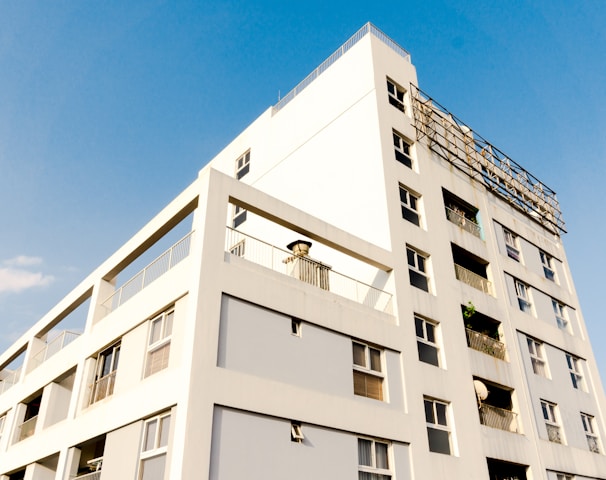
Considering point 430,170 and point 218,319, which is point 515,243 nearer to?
point 430,170

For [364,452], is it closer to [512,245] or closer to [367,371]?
[367,371]

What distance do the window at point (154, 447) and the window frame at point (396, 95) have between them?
52.9 feet

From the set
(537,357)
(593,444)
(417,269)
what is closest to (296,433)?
(417,269)

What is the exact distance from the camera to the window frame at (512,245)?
25391 millimetres

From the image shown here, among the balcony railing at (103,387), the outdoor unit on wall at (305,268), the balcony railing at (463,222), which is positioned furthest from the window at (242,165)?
the balcony railing at (103,387)

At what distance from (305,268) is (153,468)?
6.72m

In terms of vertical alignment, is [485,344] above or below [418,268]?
below

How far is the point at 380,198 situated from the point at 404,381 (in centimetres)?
663

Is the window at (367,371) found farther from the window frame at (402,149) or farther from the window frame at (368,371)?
the window frame at (402,149)

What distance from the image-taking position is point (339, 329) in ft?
51.3

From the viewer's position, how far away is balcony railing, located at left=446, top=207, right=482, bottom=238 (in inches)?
912

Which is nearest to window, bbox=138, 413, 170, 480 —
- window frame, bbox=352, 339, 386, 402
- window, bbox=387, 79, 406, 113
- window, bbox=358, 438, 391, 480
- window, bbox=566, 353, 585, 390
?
window, bbox=358, 438, 391, 480

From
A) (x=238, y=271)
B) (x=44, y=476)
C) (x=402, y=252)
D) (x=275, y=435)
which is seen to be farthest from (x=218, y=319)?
(x=44, y=476)

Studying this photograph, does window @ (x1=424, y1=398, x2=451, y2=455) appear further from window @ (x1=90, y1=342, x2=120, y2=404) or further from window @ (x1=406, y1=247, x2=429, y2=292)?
window @ (x1=90, y1=342, x2=120, y2=404)
